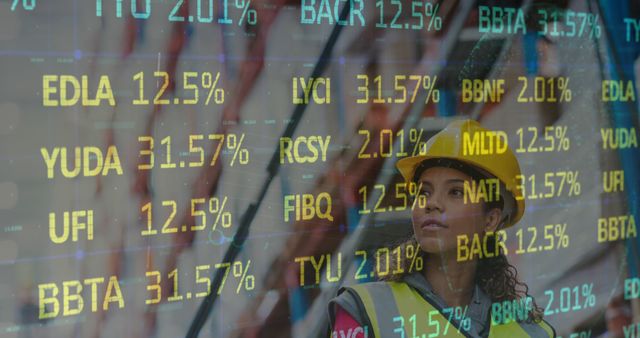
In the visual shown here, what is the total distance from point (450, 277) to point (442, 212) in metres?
0.14

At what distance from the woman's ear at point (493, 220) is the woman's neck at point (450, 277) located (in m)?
0.08

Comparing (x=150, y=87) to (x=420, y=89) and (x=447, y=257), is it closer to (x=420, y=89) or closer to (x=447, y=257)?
(x=420, y=89)

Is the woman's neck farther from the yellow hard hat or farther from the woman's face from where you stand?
the yellow hard hat

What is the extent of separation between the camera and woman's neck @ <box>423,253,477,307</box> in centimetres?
212

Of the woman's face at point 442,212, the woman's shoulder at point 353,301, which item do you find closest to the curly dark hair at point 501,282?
the woman's face at point 442,212

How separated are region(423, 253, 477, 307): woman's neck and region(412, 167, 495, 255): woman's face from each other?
0.02 metres

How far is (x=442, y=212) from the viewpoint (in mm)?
2107

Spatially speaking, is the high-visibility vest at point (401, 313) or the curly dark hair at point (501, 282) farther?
the curly dark hair at point (501, 282)

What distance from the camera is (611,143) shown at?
2.41 meters

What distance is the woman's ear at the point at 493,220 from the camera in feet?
7.18

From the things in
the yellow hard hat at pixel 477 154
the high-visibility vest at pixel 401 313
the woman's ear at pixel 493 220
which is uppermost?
the yellow hard hat at pixel 477 154

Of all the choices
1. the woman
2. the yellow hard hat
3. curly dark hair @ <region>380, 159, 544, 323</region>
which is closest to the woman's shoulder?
the woman

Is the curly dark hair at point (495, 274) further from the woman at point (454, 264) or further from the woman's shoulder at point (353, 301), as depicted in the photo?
the woman's shoulder at point (353, 301)
